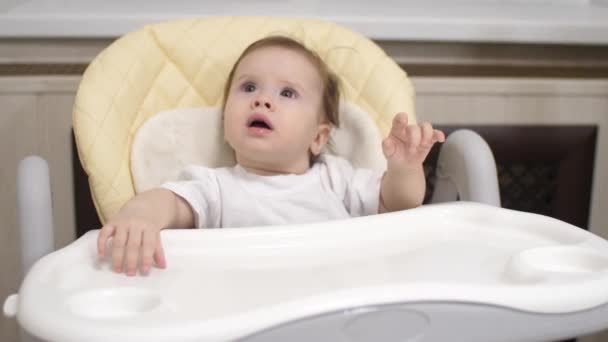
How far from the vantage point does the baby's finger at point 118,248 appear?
67 cm

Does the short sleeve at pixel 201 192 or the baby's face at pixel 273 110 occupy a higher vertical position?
the baby's face at pixel 273 110

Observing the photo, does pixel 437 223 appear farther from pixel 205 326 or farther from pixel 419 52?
pixel 419 52

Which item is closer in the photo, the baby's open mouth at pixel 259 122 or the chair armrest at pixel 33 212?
the chair armrest at pixel 33 212

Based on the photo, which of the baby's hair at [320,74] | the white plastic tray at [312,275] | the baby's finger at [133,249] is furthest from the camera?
the baby's hair at [320,74]

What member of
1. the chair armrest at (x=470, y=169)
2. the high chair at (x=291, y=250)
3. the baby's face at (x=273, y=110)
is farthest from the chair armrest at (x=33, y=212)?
the chair armrest at (x=470, y=169)

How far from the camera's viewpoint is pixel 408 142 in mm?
839

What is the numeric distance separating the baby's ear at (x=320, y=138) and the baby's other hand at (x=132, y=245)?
0.37m

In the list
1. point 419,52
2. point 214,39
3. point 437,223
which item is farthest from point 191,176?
point 419,52

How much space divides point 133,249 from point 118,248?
0.02 m

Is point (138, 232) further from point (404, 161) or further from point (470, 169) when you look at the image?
point (470, 169)

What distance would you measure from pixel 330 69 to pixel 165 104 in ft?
0.84

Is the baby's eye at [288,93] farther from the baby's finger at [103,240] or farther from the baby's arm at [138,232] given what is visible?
the baby's finger at [103,240]

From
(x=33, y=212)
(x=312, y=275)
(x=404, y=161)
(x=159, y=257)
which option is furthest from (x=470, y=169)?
(x=33, y=212)

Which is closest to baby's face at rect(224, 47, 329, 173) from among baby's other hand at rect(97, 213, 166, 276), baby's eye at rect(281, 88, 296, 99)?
baby's eye at rect(281, 88, 296, 99)
